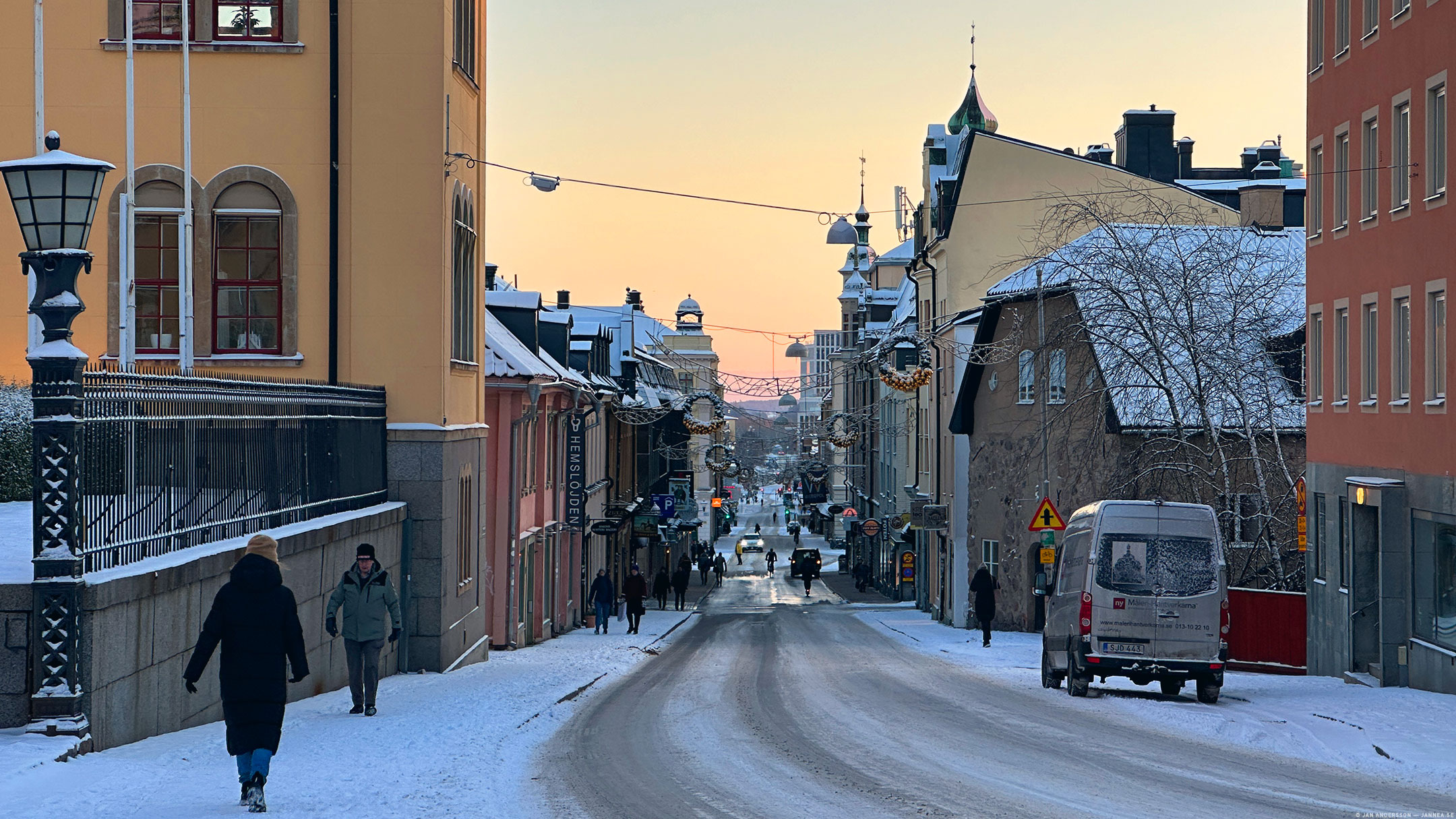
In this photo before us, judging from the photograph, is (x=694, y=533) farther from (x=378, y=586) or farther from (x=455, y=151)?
(x=378, y=586)

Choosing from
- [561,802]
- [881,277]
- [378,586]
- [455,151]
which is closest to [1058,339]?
[455,151]

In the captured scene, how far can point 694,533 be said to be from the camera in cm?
10444

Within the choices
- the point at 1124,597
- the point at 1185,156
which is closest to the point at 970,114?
the point at 1185,156

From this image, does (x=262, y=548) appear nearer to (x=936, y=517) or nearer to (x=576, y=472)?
(x=576, y=472)

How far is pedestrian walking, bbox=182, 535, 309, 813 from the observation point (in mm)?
9367

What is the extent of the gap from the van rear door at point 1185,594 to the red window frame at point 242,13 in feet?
46.1

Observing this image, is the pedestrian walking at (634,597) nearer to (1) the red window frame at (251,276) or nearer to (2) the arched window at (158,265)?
(1) the red window frame at (251,276)

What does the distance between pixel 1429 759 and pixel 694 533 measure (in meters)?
91.6

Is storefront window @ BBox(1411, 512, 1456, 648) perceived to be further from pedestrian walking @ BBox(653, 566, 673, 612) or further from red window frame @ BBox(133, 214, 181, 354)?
pedestrian walking @ BBox(653, 566, 673, 612)

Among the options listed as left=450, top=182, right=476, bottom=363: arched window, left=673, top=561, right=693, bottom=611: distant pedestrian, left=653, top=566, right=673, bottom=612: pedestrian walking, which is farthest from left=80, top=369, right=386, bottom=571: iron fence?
left=673, top=561, right=693, bottom=611: distant pedestrian

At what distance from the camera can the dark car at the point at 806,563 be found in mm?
71688

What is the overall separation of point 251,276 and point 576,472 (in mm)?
20112

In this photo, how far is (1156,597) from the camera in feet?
62.0

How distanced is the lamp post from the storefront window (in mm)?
17130
